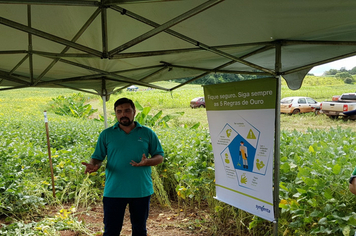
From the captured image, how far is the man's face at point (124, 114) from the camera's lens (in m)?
2.82

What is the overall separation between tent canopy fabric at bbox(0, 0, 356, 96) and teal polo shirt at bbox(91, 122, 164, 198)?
70cm

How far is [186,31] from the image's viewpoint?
2447 millimetres

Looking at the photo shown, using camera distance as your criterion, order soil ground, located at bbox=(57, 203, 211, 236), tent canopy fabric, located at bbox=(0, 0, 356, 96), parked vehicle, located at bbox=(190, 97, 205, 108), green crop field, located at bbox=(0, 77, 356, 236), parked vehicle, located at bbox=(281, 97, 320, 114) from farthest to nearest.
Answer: parked vehicle, located at bbox=(190, 97, 205, 108)
parked vehicle, located at bbox=(281, 97, 320, 114)
soil ground, located at bbox=(57, 203, 211, 236)
green crop field, located at bbox=(0, 77, 356, 236)
tent canopy fabric, located at bbox=(0, 0, 356, 96)

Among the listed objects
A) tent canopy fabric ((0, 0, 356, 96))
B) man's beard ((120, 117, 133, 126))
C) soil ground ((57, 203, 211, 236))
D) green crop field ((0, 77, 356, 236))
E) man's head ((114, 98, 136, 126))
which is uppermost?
tent canopy fabric ((0, 0, 356, 96))

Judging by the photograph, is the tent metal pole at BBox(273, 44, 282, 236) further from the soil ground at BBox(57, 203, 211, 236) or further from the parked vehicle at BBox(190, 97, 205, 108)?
the parked vehicle at BBox(190, 97, 205, 108)

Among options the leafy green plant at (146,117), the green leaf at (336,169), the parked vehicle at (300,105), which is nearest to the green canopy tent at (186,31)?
the green leaf at (336,169)

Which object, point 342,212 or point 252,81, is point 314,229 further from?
point 252,81

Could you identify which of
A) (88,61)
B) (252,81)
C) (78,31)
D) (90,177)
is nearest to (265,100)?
(252,81)

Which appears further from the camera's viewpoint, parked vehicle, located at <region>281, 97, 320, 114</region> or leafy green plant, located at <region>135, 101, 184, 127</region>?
parked vehicle, located at <region>281, 97, 320, 114</region>

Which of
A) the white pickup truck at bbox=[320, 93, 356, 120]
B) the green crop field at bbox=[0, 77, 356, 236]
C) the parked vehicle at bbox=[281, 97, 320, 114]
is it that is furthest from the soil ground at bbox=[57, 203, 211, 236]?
the parked vehicle at bbox=[281, 97, 320, 114]

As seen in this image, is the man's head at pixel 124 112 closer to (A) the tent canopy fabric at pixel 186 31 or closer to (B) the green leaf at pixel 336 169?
(A) the tent canopy fabric at pixel 186 31

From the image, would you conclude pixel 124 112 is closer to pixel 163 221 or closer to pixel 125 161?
pixel 125 161

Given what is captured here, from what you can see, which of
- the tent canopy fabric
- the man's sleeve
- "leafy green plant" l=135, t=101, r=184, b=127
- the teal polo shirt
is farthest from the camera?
"leafy green plant" l=135, t=101, r=184, b=127

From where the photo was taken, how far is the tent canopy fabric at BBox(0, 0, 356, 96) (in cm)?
186
